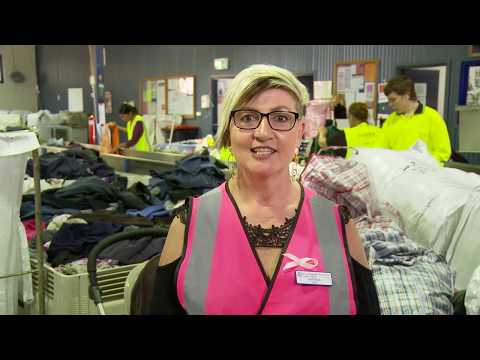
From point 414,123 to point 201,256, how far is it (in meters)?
3.01

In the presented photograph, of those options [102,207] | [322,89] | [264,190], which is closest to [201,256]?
[264,190]

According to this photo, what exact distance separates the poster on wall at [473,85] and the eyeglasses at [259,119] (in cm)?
563

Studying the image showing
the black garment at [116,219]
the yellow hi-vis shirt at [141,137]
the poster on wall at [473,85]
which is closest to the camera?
the black garment at [116,219]

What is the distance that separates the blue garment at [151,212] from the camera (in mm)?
3079

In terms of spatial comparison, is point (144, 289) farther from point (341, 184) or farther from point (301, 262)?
point (341, 184)

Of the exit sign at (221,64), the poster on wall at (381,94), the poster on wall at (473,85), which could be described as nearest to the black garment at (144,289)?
the poster on wall at (473,85)

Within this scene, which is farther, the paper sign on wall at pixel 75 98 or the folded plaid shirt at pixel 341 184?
the paper sign on wall at pixel 75 98

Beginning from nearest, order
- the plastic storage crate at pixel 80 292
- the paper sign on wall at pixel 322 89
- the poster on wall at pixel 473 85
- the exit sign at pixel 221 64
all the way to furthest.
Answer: the plastic storage crate at pixel 80 292 → the poster on wall at pixel 473 85 → the paper sign on wall at pixel 322 89 → the exit sign at pixel 221 64

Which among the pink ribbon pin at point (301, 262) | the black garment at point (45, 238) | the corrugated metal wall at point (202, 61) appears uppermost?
the corrugated metal wall at point (202, 61)

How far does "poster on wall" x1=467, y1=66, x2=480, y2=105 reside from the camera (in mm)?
6199

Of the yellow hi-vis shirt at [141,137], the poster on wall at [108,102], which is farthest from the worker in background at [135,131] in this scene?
the poster on wall at [108,102]

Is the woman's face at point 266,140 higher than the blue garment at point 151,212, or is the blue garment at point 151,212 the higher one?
the woman's face at point 266,140

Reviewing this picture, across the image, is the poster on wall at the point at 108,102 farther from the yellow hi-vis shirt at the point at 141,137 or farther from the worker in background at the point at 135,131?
the yellow hi-vis shirt at the point at 141,137

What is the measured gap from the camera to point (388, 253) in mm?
2076
